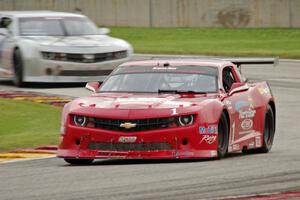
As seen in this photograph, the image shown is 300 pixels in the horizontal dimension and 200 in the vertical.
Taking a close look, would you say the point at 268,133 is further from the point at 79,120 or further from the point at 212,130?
the point at 79,120

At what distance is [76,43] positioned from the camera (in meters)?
24.8

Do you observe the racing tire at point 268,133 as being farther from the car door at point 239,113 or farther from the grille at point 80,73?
the grille at point 80,73

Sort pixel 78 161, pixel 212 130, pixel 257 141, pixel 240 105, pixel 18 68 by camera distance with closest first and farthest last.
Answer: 1. pixel 212 130
2. pixel 78 161
3. pixel 240 105
4. pixel 257 141
5. pixel 18 68

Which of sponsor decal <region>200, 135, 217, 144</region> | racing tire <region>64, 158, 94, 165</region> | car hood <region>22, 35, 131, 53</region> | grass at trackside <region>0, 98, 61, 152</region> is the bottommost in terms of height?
grass at trackside <region>0, 98, 61, 152</region>

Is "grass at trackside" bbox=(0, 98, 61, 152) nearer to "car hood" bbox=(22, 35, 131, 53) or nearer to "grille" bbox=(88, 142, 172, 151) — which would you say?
"car hood" bbox=(22, 35, 131, 53)

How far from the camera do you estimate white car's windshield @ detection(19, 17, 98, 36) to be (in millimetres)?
25609

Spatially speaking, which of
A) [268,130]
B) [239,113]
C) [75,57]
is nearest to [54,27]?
[75,57]

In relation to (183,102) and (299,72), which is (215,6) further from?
(183,102)

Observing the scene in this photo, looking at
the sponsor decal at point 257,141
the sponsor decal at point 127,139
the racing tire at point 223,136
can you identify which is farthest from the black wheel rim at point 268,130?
the sponsor decal at point 127,139

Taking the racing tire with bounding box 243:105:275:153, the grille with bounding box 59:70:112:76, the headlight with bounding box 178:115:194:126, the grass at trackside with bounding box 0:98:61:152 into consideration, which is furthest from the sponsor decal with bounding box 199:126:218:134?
the grille with bounding box 59:70:112:76

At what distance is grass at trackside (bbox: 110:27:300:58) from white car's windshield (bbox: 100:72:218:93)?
21235 millimetres

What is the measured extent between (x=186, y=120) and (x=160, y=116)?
0.30 meters

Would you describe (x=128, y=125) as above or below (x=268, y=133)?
above

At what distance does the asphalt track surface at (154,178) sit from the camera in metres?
10.0
